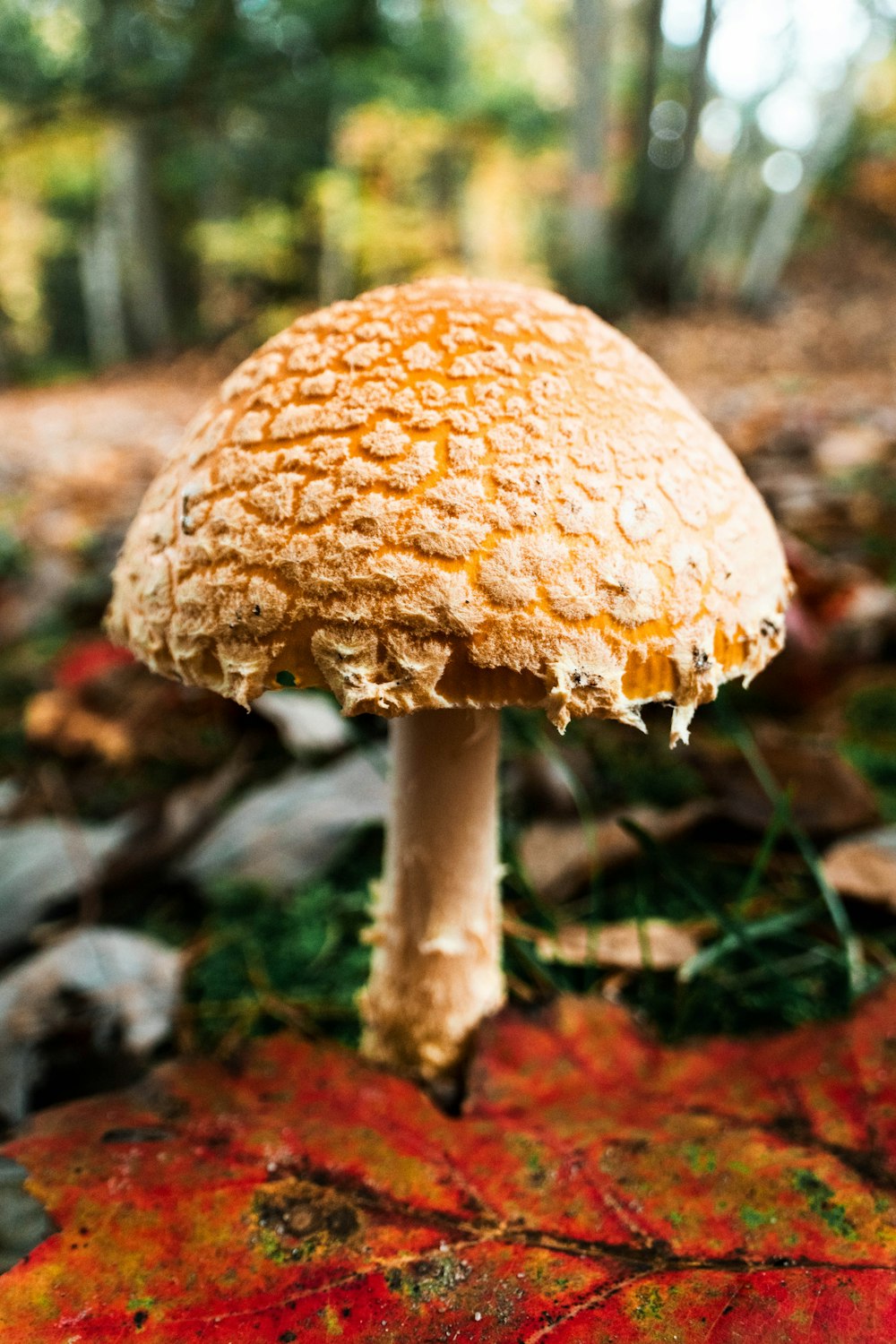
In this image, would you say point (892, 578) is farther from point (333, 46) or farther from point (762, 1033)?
point (333, 46)

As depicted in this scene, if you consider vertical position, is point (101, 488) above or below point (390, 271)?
below

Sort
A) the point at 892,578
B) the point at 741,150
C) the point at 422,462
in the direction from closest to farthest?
the point at 422,462
the point at 892,578
the point at 741,150

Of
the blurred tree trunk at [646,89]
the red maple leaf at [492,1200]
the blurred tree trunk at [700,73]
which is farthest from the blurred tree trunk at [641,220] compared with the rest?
the red maple leaf at [492,1200]

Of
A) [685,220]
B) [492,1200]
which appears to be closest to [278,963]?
[492,1200]

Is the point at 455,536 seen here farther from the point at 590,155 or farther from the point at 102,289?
the point at 102,289

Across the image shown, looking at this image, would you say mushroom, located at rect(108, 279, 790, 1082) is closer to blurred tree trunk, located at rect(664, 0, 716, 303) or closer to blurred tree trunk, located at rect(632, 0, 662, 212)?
blurred tree trunk, located at rect(632, 0, 662, 212)

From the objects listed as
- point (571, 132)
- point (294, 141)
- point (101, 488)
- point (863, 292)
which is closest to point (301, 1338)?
point (101, 488)
